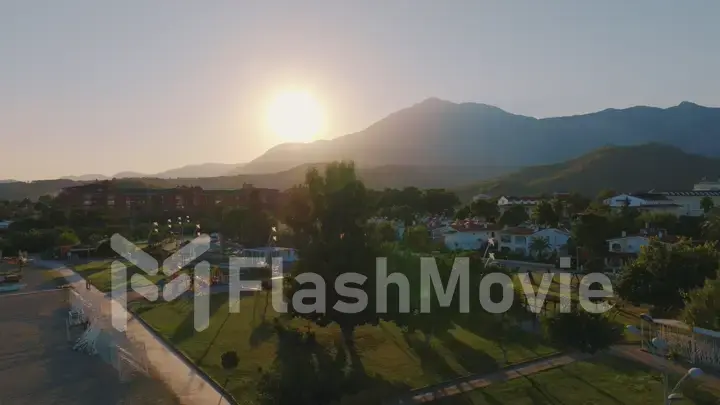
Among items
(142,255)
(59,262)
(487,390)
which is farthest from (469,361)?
(59,262)

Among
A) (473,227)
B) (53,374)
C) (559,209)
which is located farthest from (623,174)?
(53,374)

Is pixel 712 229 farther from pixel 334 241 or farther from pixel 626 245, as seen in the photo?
pixel 334 241

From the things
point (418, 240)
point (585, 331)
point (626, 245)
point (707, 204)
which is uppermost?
point (707, 204)

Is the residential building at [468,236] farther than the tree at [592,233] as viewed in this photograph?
Yes

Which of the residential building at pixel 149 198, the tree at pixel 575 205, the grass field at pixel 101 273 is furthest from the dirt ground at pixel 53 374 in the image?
the residential building at pixel 149 198

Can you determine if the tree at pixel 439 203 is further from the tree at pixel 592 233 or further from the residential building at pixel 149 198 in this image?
the tree at pixel 592 233
